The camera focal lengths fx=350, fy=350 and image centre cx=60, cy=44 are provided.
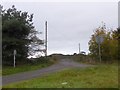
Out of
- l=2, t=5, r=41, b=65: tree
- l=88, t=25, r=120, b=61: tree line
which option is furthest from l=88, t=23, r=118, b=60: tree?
l=2, t=5, r=41, b=65: tree

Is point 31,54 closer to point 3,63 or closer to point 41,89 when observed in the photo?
point 3,63

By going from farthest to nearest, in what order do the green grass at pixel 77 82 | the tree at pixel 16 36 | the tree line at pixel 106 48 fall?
the tree line at pixel 106 48
the tree at pixel 16 36
the green grass at pixel 77 82

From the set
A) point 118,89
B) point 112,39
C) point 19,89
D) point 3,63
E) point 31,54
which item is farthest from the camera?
point 112,39

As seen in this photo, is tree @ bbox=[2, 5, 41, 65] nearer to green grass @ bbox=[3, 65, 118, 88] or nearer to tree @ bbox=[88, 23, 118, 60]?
tree @ bbox=[88, 23, 118, 60]

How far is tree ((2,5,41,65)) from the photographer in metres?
44.1

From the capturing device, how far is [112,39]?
53562 mm

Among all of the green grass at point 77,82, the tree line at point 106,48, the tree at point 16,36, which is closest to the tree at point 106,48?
the tree line at point 106,48

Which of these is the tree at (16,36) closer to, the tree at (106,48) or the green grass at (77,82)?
the tree at (106,48)

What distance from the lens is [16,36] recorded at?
46094 millimetres

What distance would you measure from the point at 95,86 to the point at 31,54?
119ft

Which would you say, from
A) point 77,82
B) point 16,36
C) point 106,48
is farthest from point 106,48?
point 77,82

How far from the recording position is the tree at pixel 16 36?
4412 centimetres

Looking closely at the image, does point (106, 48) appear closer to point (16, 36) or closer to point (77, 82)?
point (16, 36)

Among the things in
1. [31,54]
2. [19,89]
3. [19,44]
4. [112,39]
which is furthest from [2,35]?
[19,89]
